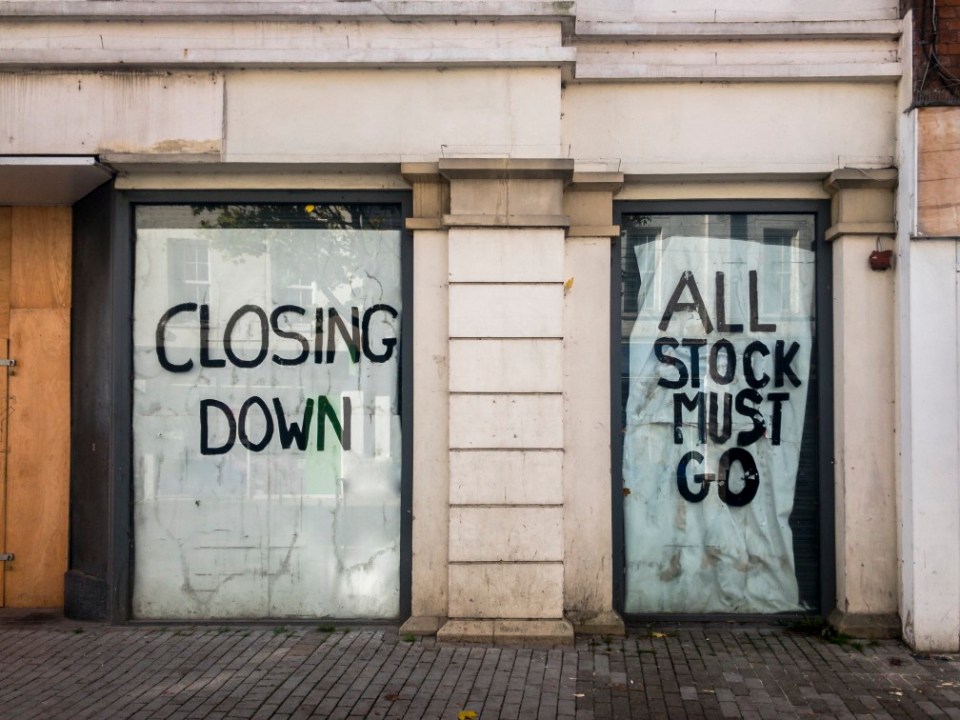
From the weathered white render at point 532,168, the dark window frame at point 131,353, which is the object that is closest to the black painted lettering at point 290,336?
the dark window frame at point 131,353

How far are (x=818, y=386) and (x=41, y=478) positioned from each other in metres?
5.99

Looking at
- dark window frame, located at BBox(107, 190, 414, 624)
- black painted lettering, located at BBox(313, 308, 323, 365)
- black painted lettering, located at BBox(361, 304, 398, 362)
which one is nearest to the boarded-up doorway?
dark window frame, located at BBox(107, 190, 414, 624)

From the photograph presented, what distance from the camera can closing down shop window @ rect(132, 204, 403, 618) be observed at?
21.1 feet

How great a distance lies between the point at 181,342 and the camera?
6.52 m

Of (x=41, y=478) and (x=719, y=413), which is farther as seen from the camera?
(x=41, y=478)

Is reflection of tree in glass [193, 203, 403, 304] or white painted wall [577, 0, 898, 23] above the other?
white painted wall [577, 0, 898, 23]

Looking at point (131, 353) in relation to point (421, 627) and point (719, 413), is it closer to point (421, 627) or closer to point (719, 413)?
point (421, 627)

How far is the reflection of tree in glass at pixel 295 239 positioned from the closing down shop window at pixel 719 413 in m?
2.01

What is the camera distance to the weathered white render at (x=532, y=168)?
603 cm

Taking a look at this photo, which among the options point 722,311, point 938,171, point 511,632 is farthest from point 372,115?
point 938,171

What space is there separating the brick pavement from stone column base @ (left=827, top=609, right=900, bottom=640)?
0.11 meters

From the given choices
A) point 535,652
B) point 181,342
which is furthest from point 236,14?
point 535,652

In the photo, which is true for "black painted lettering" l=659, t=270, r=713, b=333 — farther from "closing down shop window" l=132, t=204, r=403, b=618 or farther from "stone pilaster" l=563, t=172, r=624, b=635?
"closing down shop window" l=132, t=204, r=403, b=618

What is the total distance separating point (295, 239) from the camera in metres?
6.52
